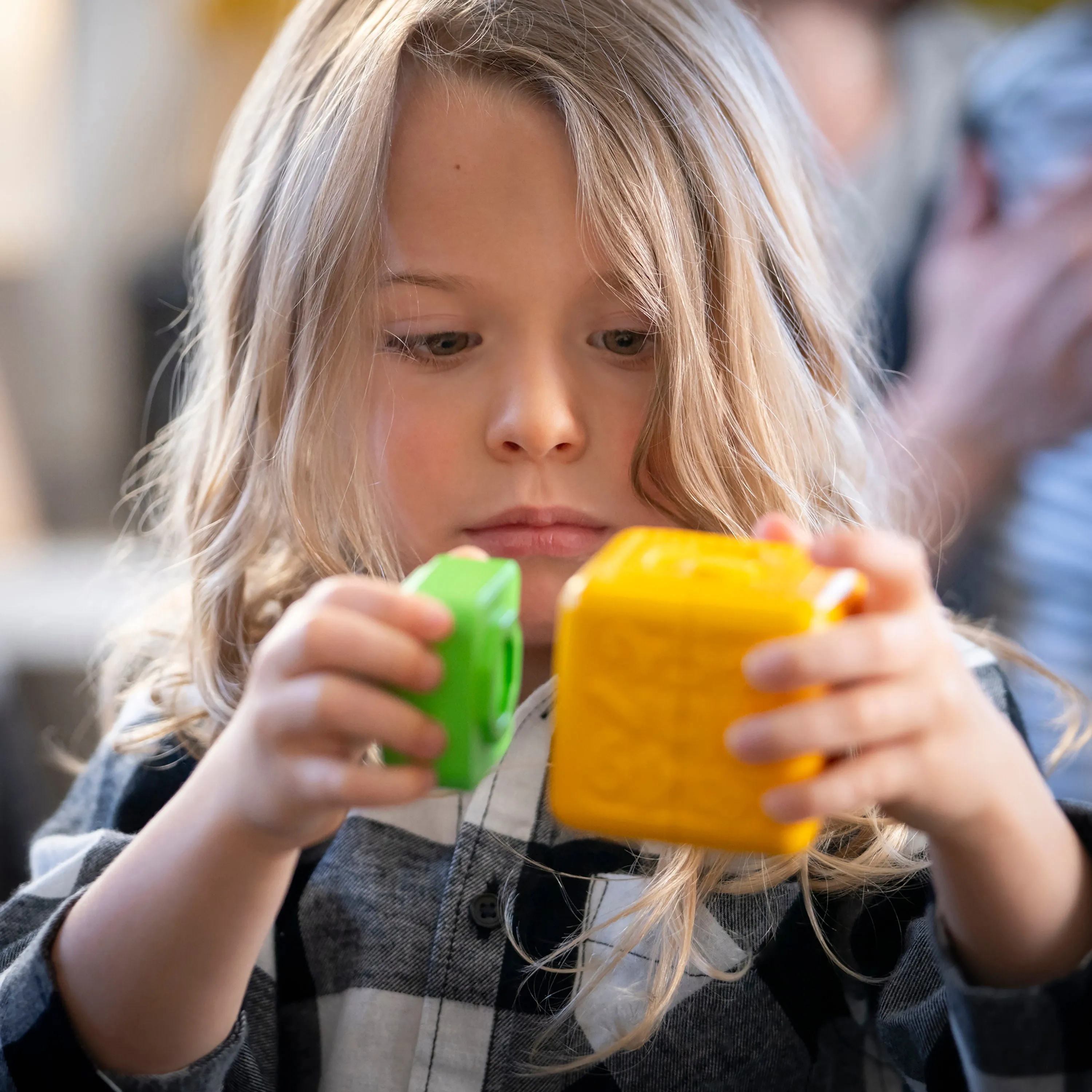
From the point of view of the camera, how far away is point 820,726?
407 mm

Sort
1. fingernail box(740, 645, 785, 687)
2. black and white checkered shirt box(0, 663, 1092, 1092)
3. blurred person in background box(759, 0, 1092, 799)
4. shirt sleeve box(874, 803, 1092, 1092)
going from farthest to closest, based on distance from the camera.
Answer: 1. blurred person in background box(759, 0, 1092, 799)
2. black and white checkered shirt box(0, 663, 1092, 1092)
3. shirt sleeve box(874, 803, 1092, 1092)
4. fingernail box(740, 645, 785, 687)

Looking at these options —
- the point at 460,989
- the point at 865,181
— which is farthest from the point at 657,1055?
the point at 865,181

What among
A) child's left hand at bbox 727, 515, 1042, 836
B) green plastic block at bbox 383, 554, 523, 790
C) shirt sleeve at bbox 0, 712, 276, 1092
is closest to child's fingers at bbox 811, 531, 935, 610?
child's left hand at bbox 727, 515, 1042, 836

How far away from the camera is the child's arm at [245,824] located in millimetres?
429

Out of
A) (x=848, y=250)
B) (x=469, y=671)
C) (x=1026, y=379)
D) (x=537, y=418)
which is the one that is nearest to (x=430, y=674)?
(x=469, y=671)

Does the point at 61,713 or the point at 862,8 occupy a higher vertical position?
the point at 862,8

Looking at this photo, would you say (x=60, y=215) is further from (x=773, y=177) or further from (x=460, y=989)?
(x=460, y=989)

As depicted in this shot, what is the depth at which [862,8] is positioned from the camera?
1.51m

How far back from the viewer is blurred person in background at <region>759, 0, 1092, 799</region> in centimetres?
117

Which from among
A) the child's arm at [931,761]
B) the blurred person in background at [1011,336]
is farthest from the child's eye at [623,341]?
the blurred person in background at [1011,336]

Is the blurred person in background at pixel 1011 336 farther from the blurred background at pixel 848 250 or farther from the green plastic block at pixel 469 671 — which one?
the green plastic block at pixel 469 671

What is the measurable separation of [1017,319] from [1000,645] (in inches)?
20.2

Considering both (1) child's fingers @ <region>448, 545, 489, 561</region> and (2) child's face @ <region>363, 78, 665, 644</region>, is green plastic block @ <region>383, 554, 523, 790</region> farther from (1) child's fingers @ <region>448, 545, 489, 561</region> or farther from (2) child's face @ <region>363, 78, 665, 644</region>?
(2) child's face @ <region>363, 78, 665, 644</region>

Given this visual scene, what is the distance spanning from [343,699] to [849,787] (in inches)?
7.0
